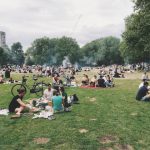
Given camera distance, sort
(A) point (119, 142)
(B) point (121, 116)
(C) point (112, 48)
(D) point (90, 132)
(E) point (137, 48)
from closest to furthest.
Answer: (A) point (119, 142) → (D) point (90, 132) → (B) point (121, 116) → (E) point (137, 48) → (C) point (112, 48)

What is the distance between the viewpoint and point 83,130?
1605 cm

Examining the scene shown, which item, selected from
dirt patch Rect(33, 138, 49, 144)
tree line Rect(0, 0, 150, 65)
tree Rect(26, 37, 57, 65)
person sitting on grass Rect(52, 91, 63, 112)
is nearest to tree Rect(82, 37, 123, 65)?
tree line Rect(0, 0, 150, 65)

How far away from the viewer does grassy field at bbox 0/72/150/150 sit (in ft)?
46.3

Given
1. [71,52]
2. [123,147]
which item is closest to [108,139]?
[123,147]

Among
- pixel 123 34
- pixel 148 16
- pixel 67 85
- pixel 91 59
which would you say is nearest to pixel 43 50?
pixel 91 59

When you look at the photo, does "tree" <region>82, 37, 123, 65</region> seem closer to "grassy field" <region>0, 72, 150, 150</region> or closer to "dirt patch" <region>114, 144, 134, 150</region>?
"grassy field" <region>0, 72, 150, 150</region>

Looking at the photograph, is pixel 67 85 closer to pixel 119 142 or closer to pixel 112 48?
pixel 119 142

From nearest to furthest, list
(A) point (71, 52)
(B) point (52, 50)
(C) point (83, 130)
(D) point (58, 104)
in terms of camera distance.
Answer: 1. (C) point (83, 130)
2. (D) point (58, 104)
3. (A) point (71, 52)
4. (B) point (52, 50)

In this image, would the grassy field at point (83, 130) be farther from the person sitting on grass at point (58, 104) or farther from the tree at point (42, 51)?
the tree at point (42, 51)

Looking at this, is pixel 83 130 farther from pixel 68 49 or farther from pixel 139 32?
pixel 68 49

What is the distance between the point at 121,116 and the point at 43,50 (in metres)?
164

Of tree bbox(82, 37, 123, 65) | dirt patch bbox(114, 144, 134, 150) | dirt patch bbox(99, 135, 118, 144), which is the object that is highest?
tree bbox(82, 37, 123, 65)

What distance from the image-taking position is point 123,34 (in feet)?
260

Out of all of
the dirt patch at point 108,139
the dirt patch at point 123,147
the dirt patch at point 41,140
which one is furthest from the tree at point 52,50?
the dirt patch at point 123,147
